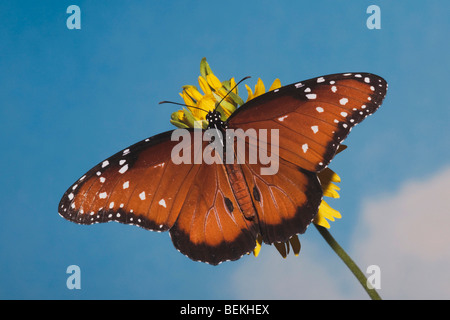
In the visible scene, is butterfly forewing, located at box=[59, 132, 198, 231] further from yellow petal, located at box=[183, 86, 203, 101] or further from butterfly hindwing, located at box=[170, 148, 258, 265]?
yellow petal, located at box=[183, 86, 203, 101]

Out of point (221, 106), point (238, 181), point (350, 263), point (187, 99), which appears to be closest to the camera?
point (350, 263)

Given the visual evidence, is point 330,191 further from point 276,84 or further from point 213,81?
point 213,81

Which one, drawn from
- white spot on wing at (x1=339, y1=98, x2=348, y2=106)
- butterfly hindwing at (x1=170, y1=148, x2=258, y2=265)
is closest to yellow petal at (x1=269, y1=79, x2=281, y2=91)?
white spot on wing at (x1=339, y1=98, x2=348, y2=106)

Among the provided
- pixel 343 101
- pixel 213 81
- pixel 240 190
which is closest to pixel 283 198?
pixel 240 190

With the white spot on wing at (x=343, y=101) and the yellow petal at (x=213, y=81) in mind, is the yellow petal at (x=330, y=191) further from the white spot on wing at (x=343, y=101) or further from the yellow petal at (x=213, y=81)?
the yellow petal at (x=213, y=81)

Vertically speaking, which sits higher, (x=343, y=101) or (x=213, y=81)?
(x=213, y=81)

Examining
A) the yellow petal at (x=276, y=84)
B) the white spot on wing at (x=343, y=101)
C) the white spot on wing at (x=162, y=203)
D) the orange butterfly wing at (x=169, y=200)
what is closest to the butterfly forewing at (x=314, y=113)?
the white spot on wing at (x=343, y=101)
